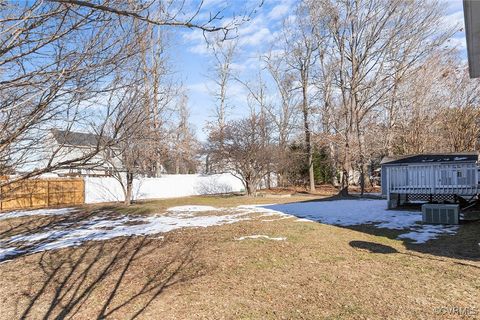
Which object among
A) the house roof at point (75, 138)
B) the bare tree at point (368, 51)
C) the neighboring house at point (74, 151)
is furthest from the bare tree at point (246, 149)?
the neighboring house at point (74, 151)

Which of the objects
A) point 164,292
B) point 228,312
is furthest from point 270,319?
point 164,292

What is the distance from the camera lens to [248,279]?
5012 millimetres

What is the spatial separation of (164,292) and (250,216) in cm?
658

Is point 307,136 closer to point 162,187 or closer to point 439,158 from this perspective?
point 162,187

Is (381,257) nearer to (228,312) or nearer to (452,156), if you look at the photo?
(228,312)

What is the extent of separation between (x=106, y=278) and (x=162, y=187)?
58.8 ft

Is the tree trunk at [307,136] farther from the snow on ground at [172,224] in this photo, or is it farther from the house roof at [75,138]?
the house roof at [75,138]

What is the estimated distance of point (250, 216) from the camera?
1116cm

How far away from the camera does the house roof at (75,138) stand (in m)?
3.57

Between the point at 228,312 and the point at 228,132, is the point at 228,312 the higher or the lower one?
the lower one

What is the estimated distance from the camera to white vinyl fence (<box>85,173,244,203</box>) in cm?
2009

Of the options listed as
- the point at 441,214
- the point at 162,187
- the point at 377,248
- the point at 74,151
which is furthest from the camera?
the point at 162,187

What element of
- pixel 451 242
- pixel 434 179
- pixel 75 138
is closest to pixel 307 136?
pixel 434 179

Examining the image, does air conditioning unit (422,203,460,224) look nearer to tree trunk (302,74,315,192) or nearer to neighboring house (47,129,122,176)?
neighboring house (47,129,122,176)
